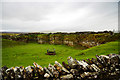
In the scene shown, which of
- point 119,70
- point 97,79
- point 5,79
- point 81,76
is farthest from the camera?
point 119,70

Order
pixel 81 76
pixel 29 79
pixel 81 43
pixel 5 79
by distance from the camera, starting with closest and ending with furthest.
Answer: pixel 5 79
pixel 29 79
pixel 81 76
pixel 81 43

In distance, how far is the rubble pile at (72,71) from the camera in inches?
150

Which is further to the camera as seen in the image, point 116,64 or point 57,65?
point 116,64

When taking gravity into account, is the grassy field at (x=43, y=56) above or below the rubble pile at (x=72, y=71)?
below

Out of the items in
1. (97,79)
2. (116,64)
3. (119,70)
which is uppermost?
(116,64)

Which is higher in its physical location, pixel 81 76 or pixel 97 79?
pixel 81 76

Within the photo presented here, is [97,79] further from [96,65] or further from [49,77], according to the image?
[49,77]

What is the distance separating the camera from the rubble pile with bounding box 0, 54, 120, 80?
380 cm

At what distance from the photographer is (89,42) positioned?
78.4ft

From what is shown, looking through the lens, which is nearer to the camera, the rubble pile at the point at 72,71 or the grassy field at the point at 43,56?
the rubble pile at the point at 72,71

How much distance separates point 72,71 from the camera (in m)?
4.33

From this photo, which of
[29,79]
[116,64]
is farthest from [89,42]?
[29,79]

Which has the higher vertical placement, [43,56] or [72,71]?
[72,71]

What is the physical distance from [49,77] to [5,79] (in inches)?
77.8
